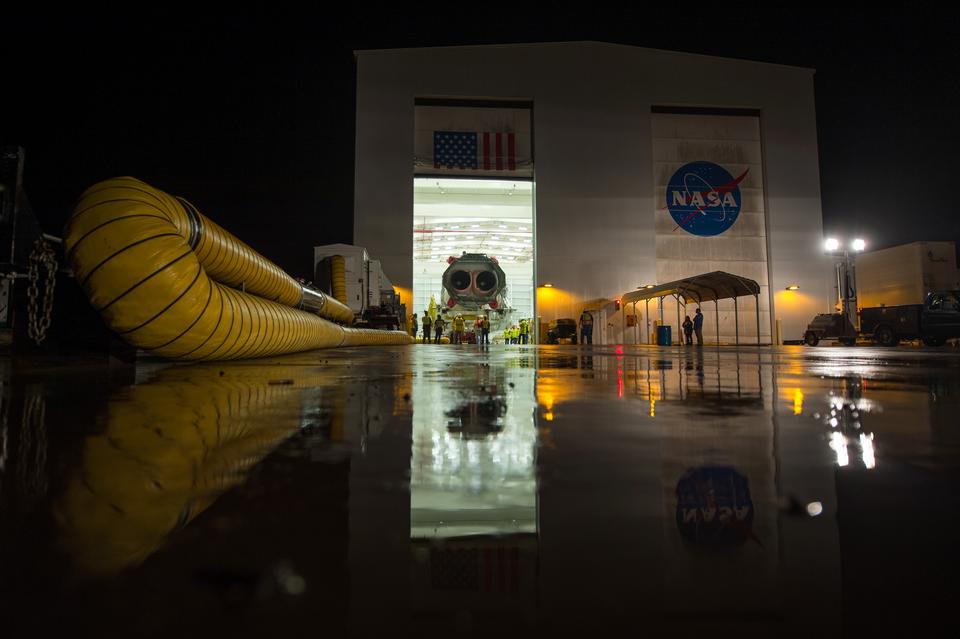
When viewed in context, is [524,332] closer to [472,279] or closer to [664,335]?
[664,335]

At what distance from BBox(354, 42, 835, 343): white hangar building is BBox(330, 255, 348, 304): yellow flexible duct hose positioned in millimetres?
6891

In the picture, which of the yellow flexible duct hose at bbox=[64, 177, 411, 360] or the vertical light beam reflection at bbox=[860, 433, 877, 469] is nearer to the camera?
the vertical light beam reflection at bbox=[860, 433, 877, 469]

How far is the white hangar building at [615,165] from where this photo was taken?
18.1 metres

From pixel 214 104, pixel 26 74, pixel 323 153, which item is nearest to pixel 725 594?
pixel 26 74

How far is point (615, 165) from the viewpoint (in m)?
18.8

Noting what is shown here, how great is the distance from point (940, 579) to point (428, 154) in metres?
19.1

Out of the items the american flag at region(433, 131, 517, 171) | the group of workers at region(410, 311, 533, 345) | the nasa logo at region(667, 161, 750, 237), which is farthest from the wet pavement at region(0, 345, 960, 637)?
the nasa logo at region(667, 161, 750, 237)

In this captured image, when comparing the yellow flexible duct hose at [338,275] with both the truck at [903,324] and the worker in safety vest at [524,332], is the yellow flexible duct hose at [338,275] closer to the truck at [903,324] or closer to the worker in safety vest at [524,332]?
the worker in safety vest at [524,332]

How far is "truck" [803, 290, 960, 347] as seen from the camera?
11.5 meters

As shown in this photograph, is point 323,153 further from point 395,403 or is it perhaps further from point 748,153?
point 748,153

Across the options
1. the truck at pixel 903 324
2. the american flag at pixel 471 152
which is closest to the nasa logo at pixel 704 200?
the truck at pixel 903 324

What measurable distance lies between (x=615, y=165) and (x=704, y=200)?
11.8ft

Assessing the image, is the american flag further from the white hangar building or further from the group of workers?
the group of workers

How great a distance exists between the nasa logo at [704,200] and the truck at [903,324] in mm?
5119
